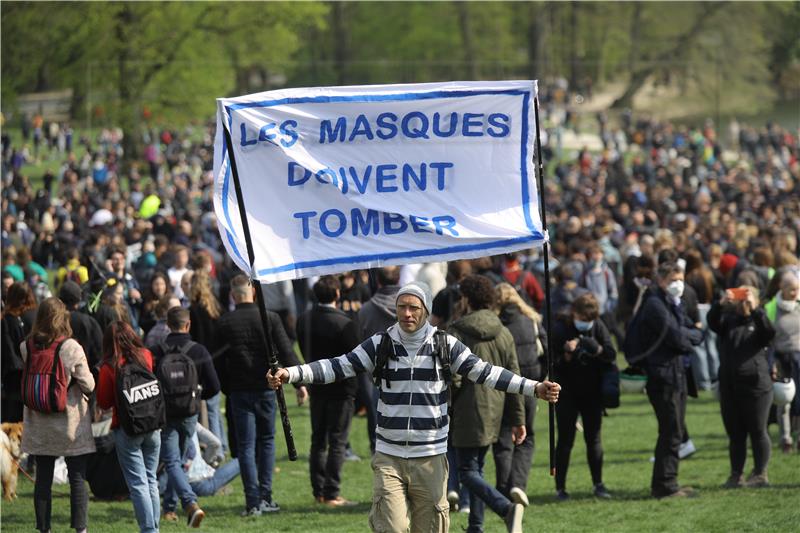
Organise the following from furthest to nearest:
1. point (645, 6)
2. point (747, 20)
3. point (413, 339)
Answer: point (645, 6) < point (747, 20) < point (413, 339)

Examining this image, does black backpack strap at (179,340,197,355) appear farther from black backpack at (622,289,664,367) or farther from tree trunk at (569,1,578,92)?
tree trunk at (569,1,578,92)

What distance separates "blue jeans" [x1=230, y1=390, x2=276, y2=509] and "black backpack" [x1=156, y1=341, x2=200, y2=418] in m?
0.59

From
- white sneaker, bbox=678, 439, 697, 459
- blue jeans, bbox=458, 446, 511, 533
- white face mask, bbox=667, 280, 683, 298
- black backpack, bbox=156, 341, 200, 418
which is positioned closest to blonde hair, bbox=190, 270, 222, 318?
black backpack, bbox=156, 341, 200, 418

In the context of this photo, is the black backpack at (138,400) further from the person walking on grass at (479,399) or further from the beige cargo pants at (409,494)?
the beige cargo pants at (409,494)

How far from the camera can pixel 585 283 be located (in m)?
17.4

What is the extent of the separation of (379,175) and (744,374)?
437cm

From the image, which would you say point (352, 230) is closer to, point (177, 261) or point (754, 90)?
point (177, 261)

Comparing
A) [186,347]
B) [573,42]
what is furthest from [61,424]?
[573,42]

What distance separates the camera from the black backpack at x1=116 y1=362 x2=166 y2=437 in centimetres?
894

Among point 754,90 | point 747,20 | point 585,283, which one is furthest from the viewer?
point 747,20

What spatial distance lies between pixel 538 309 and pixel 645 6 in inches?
1908

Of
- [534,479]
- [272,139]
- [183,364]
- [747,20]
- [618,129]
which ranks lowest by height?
[534,479]

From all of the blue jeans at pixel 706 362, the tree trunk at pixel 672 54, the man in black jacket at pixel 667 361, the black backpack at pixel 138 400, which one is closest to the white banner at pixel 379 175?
the black backpack at pixel 138 400

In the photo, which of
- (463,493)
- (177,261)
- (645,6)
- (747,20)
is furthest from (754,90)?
(463,493)
